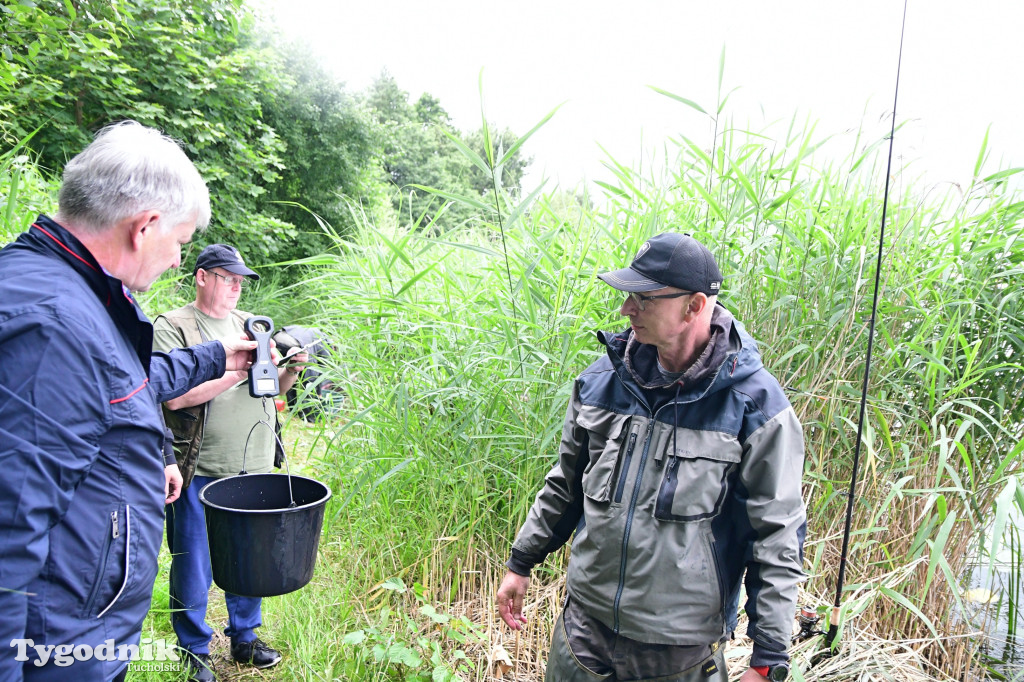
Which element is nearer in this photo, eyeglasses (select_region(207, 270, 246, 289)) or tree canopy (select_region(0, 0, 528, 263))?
eyeglasses (select_region(207, 270, 246, 289))

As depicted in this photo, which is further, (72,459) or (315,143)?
(315,143)

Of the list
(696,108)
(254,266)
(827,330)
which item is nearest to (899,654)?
(827,330)

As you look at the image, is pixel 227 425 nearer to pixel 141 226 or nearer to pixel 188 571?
pixel 188 571

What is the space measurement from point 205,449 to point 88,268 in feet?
4.87

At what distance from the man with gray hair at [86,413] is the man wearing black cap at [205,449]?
41.6 inches

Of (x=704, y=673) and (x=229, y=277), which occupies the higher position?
(x=229, y=277)

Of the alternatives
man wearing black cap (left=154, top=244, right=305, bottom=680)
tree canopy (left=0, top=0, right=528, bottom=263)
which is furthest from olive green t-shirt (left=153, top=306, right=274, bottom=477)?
tree canopy (left=0, top=0, right=528, bottom=263)

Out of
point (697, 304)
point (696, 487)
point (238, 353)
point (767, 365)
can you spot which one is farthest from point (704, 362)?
point (238, 353)

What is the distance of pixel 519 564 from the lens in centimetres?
178

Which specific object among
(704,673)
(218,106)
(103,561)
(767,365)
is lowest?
(704,673)

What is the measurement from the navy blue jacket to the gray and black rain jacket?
0.97 meters

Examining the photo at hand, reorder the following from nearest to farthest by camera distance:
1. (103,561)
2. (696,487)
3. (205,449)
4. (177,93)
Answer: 1. (103,561)
2. (696,487)
3. (205,449)
4. (177,93)

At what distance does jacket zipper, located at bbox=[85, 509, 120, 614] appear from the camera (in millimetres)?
1144

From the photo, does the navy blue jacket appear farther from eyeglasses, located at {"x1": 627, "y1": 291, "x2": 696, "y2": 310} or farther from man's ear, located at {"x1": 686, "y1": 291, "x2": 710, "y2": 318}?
man's ear, located at {"x1": 686, "y1": 291, "x2": 710, "y2": 318}
